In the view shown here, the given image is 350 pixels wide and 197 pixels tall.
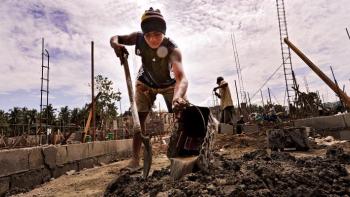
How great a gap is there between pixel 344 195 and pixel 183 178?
1244mm

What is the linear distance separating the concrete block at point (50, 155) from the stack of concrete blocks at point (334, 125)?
19.0ft

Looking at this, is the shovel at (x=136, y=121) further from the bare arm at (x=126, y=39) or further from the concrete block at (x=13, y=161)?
the concrete block at (x=13, y=161)

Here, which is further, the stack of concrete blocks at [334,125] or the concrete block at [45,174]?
the stack of concrete blocks at [334,125]

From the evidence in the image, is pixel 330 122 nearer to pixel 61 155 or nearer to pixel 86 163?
pixel 86 163

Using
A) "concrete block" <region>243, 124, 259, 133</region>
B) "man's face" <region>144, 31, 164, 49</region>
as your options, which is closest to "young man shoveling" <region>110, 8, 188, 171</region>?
"man's face" <region>144, 31, 164, 49</region>

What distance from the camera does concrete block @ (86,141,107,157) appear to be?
654 cm

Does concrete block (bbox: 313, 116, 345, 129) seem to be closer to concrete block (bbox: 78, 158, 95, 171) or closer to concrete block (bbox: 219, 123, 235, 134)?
concrete block (bbox: 219, 123, 235, 134)

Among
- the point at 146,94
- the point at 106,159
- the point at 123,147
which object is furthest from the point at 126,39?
the point at 123,147

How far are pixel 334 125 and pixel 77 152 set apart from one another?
5.58 meters

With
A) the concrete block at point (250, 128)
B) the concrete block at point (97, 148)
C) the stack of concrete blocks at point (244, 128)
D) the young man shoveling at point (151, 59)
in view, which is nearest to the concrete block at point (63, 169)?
the concrete block at point (97, 148)

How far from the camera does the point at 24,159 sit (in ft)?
13.8

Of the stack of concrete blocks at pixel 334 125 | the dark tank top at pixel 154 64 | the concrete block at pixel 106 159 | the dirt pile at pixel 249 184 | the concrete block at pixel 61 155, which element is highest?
the dark tank top at pixel 154 64

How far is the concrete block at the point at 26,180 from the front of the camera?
392 cm

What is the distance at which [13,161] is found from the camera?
12.9ft
